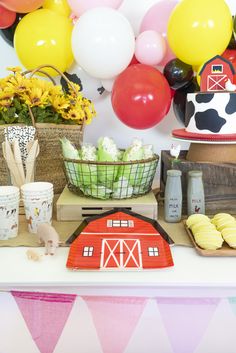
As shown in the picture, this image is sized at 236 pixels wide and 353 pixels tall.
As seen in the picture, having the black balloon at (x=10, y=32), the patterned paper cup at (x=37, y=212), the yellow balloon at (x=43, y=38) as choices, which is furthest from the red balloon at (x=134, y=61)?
the patterned paper cup at (x=37, y=212)

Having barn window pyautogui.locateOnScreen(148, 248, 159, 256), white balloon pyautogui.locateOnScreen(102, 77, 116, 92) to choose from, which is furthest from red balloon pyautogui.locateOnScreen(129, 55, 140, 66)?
barn window pyautogui.locateOnScreen(148, 248, 159, 256)

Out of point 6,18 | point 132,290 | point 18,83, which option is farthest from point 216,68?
point 6,18

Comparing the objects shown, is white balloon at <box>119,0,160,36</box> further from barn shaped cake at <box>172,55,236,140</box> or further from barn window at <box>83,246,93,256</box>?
barn window at <box>83,246,93,256</box>

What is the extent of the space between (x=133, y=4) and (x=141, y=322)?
1321 mm

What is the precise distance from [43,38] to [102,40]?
0.24 meters

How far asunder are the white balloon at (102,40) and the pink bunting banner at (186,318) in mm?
886

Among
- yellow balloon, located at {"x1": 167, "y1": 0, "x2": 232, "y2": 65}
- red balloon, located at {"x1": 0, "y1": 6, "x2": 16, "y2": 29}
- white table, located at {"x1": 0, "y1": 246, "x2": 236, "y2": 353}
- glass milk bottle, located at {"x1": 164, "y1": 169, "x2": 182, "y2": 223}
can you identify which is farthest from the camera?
red balloon, located at {"x1": 0, "y1": 6, "x2": 16, "y2": 29}

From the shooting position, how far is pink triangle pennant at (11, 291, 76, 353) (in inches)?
35.3

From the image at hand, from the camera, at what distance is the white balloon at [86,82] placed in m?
1.65

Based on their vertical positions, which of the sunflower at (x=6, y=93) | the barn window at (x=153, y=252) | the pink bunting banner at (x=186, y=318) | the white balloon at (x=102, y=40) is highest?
the white balloon at (x=102, y=40)

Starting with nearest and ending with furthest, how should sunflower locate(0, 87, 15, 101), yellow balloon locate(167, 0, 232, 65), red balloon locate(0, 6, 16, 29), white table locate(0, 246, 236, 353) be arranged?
white table locate(0, 246, 236, 353), sunflower locate(0, 87, 15, 101), yellow balloon locate(167, 0, 232, 65), red balloon locate(0, 6, 16, 29)

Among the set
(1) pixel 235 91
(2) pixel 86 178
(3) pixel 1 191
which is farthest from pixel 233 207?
(3) pixel 1 191

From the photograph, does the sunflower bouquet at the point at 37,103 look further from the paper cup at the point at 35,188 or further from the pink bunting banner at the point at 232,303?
the pink bunting banner at the point at 232,303

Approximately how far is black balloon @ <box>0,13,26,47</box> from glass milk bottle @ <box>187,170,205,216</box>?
3.18ft
